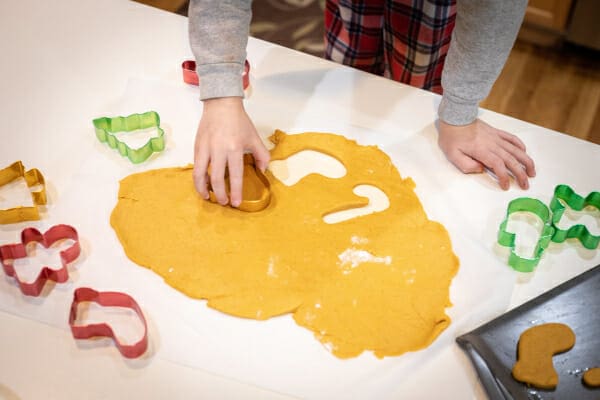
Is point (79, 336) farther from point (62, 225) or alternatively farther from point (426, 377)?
point (426, 377)

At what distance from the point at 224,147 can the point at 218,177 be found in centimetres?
4

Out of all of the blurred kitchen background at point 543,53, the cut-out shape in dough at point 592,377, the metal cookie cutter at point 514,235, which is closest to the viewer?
the cut-out shape in dough at point 592,377

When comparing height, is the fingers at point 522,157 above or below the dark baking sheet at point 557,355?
above

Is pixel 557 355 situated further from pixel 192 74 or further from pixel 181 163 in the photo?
pixel 192 74

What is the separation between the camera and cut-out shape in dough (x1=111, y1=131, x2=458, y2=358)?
787 millimetres

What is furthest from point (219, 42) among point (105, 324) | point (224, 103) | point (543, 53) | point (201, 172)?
point (543, 53)

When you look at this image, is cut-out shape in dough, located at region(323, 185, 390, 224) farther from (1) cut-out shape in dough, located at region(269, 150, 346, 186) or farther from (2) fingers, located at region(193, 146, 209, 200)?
(2) fingers, located at region(193, 146, 209, 200)

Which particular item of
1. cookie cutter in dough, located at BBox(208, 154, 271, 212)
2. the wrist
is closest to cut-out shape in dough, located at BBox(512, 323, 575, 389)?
cookie cutter in dough, located at BBox(208, 154, 271, 212)

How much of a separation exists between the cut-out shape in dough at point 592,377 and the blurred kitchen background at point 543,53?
1295mm

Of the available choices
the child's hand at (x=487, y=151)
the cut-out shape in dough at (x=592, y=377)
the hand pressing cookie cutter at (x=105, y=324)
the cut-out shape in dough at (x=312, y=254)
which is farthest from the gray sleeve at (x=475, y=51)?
the hand pressing cookie cutter at (x=105, y=324)

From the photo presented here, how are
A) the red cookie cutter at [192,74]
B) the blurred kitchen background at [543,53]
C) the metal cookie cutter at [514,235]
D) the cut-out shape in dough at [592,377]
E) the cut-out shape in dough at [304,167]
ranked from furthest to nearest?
1. the blurred kitchen background at [543,53]
2. the red cookie cutter at [192,74]
3. the cut-out shape in dough at [304,167]
4. the metal cookie cutter at [514,235]
5. the cut-out shape in dough at [592,377]

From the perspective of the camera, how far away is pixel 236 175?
877mm

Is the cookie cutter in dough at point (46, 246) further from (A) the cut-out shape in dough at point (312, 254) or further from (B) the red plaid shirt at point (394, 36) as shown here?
(B) the red plaid shirt at point (394, 36)

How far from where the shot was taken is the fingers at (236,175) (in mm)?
875
